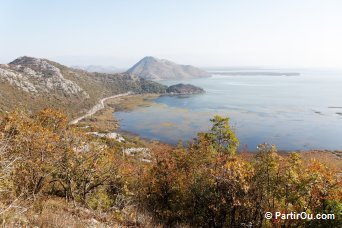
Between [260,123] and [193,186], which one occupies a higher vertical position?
[193,186]

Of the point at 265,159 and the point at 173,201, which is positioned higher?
the point at 265,159

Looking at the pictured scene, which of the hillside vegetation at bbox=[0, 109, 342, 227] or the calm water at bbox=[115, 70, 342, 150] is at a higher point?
the hillside vegetation at bbox=[0, 109, 342, 227]

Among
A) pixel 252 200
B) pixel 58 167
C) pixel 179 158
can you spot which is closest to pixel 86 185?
pixel 58 167

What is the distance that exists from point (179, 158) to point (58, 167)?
1362cm

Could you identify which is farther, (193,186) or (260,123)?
(260,123)

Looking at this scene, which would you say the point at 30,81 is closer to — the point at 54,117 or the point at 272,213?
the point at 54,117

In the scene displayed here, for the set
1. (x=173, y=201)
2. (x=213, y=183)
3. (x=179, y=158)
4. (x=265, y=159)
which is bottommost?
(x=173, y=201)

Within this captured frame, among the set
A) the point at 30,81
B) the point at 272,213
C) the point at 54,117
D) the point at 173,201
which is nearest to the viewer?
the point at 272,213

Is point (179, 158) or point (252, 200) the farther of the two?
point (179, 158)

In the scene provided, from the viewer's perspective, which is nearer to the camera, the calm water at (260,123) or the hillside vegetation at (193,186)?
the hillside vegetation at (193,186)

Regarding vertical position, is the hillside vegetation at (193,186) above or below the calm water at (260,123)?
above

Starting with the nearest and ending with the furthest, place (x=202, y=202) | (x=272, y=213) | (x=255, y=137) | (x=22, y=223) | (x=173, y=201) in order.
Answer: (x=22, y=223) < (x=272, y=213) < (x=202, y=202) < (x=173, y=201) < (x=255, y=137)

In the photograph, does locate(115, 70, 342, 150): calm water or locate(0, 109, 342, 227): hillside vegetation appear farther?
locate(115, 70, 342, 150): calm water

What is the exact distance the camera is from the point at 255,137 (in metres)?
107
